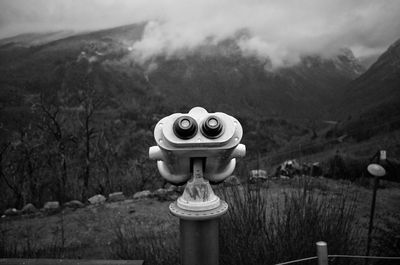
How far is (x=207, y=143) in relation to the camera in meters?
1.34

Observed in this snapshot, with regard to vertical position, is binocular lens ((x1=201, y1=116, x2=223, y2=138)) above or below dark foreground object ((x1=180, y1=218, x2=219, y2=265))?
above

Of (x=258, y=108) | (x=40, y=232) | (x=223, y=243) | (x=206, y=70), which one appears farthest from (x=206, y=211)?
(x=206, y=70)

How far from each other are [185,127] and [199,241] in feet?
1.76

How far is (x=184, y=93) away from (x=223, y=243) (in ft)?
423

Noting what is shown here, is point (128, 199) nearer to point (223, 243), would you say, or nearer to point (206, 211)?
point (223, 243)

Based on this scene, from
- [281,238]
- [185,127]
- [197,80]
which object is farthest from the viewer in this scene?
[197,80]

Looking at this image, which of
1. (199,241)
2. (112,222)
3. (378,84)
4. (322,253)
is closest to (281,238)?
(322,253)

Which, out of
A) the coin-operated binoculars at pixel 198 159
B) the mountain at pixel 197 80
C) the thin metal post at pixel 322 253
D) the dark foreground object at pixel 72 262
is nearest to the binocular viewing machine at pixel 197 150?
the coin-operated binoculars at pixel 198 159

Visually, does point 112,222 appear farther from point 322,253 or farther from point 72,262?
point 322,253

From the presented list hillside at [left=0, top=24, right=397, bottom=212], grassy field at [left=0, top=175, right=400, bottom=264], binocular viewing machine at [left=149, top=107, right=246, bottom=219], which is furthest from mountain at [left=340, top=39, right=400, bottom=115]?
binocular viewing machine at [left=149, top=107, right=246, bottom=219]

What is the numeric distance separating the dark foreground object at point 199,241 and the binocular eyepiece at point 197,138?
0.27 m

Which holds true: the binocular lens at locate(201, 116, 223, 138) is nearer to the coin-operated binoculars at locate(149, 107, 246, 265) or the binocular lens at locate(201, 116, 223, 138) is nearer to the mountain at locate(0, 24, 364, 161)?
the coin-operated binoculars at locate(149, 107, 246, 265)

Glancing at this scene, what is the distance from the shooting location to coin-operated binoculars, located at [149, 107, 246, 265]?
1.35 m

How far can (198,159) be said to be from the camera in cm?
146
